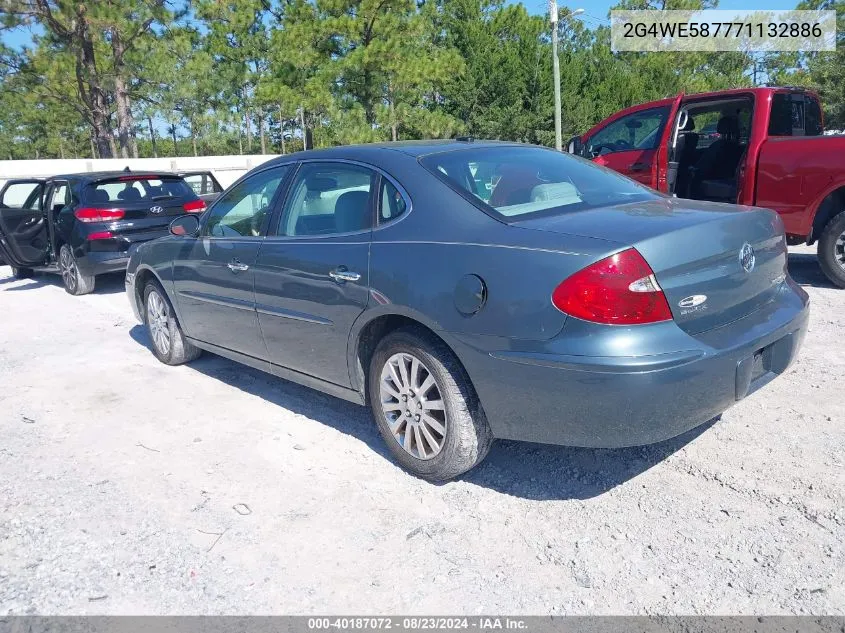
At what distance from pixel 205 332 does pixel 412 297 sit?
2.25 m

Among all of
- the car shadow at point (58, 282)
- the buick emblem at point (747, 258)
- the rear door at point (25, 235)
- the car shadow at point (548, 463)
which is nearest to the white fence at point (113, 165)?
the car shadow at point (58, 282)

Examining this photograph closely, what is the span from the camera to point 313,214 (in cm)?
391

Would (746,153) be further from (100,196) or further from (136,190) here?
(100,196)

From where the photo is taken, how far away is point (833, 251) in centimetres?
639

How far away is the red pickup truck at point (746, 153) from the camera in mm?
6297

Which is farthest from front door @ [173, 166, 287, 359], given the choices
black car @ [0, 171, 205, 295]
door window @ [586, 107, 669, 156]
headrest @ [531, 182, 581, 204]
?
door window @ [586, 107, 669, 156]

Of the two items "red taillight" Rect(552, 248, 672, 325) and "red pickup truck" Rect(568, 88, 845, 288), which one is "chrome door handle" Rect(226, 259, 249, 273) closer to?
"red taillight" Rect(552, 248, 672, 325)

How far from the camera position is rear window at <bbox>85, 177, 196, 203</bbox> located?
8.84 m

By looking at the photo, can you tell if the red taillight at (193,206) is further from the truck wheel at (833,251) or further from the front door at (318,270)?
the truck wheel at (833,251)

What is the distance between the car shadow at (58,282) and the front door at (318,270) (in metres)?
6.13

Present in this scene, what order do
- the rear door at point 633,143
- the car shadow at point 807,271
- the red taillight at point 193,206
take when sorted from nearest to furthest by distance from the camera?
the car shadow at point 807,271
the rear door at point 633,143
the red taillight at point 193,206

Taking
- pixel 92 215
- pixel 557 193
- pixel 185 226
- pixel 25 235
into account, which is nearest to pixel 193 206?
pixel 92 215

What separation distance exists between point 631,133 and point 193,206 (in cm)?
562

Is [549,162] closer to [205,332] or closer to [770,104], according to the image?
[205,332]
